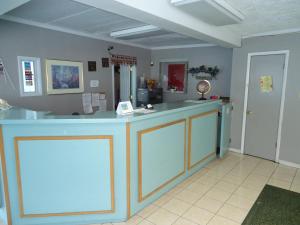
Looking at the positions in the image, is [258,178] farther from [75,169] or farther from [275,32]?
[75,169]

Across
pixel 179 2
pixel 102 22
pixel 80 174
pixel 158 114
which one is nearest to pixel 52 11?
pixel 102 22

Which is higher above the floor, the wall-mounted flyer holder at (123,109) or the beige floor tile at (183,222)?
the wall-mounted flyer holder at (123,109)

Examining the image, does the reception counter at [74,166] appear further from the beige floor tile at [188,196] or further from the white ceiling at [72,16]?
the white ceiling at [72,16]

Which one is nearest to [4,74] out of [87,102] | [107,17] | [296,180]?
[87,102]

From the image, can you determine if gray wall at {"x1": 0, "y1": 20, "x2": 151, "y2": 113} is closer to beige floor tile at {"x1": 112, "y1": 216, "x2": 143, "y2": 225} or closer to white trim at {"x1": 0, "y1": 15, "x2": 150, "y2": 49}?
white trim at {"x1": 0, "y1": 15, "x2": 150, "y2": 49}

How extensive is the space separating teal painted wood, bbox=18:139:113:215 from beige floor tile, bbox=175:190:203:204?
3.40 ft

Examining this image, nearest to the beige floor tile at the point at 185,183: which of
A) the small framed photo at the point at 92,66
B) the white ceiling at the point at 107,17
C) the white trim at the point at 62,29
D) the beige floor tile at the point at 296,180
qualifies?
the beige floor tile at the point at 296,180

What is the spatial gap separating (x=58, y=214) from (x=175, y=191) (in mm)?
1523

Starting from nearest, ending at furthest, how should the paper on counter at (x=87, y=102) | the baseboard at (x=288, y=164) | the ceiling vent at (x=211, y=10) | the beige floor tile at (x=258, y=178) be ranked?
the ceiling vent at (x=211, y=10)
the beige floor tile at (x=258, y=178)
the baseboard at (x=288, y=164)
the paper on counter at (x=87, y=102)

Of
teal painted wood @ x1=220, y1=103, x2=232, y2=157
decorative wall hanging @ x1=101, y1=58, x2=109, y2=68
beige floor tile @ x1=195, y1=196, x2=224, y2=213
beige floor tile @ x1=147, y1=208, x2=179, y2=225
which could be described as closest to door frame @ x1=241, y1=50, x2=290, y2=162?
teal painted wood @ x1=220, y1=103, x2=232, y2=157

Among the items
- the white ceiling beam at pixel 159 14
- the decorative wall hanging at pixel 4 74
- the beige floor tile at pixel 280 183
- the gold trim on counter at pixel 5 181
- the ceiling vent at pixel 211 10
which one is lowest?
the beige floor tile at pixel 280 183

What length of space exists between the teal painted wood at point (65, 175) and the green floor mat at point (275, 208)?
1.66 metres

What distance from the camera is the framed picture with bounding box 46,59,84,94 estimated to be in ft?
12.6

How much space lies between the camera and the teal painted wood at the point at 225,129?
4035 mm
